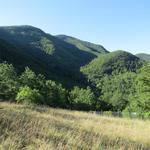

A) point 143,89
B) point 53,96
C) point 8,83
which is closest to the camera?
point 143,89

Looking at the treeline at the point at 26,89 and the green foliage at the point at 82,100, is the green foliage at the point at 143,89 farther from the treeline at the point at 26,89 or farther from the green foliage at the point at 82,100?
the green foliage at the point at 82,100

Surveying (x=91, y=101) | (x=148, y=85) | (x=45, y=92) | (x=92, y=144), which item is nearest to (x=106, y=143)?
(x=92, y=144)

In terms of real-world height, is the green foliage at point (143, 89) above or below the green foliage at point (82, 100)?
above

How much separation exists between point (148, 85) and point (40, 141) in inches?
2123

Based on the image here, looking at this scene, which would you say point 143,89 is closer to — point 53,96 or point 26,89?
point 26,89

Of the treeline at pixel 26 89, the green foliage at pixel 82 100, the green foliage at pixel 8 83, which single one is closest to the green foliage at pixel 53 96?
the treeline at pixel 26 89

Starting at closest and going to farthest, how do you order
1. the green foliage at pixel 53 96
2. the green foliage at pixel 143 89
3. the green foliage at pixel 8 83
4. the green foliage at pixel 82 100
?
1. the green foliage at pixel 143 89
2. the green foliage at pixel 8 83
3. the green foliage at pixel 53 96
4. the green foliage at pixel 82 100

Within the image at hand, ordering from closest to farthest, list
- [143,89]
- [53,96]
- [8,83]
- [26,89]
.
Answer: [26,89], [143,89], [8,83], [53,96]

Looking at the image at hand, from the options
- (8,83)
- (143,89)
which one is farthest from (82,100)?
(143,89)

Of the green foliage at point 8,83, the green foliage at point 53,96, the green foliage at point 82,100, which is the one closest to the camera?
the green foliage at point 8,83

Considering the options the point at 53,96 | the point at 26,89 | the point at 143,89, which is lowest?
the point at 53,96

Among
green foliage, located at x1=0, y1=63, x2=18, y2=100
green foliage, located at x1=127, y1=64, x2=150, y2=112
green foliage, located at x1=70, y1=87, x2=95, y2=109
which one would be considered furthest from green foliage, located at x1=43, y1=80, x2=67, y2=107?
green foliage, located at x1=70, y1=87, x2=95, y2=109

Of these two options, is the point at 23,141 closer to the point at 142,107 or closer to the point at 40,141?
the point at 40,141

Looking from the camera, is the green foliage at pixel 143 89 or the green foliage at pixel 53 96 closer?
the green foliage at pixel 143 89
